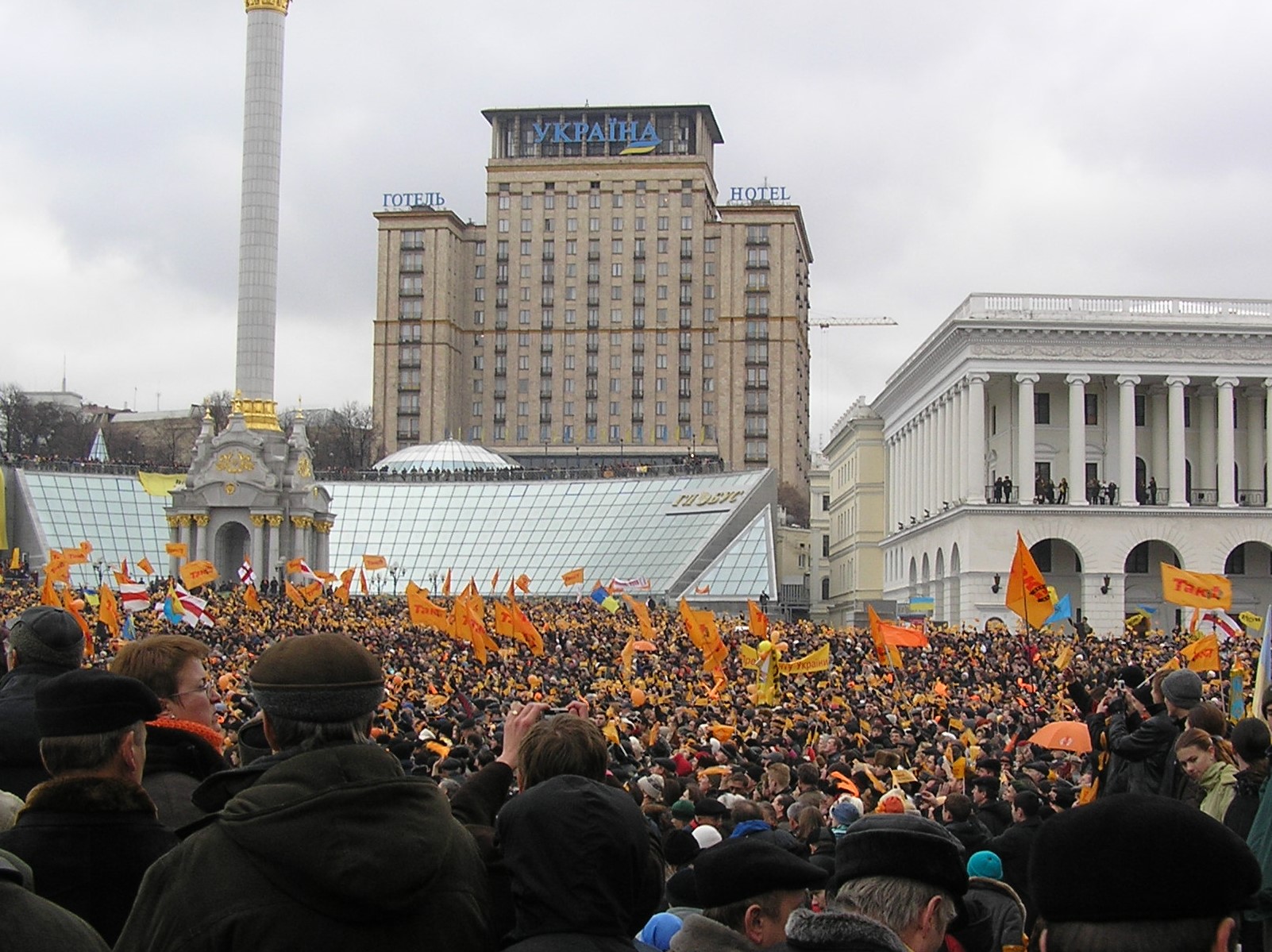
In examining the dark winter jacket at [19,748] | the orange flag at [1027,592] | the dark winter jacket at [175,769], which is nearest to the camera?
the dark winter jacket at [175,769]

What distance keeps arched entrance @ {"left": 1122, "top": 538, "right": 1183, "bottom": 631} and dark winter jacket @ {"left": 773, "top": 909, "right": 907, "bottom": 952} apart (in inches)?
2603

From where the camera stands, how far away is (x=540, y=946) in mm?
4352

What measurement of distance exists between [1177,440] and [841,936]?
66964 millimetres

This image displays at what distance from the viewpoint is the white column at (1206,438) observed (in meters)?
69.4

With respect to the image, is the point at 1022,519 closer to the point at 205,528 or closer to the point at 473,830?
the point at 205,528

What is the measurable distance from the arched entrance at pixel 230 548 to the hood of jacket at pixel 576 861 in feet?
217

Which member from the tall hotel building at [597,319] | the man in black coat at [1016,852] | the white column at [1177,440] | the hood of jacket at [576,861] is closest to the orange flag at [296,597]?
the white column at [1177,440]

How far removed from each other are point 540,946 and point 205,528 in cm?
6649

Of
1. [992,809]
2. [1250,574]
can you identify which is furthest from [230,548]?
[992,809]

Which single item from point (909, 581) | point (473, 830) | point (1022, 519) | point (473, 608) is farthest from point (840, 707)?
point (909, 581)

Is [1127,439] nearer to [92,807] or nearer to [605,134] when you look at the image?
[92,807]

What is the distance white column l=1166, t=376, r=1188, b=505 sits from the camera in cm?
6712

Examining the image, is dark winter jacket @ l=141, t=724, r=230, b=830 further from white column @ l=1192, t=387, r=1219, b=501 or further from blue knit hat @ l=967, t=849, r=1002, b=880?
white column @ l=1192, t=387, r=1219, b=501

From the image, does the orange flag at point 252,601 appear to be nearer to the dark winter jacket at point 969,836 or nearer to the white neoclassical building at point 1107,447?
the white neoclassical building at point 1107,447
